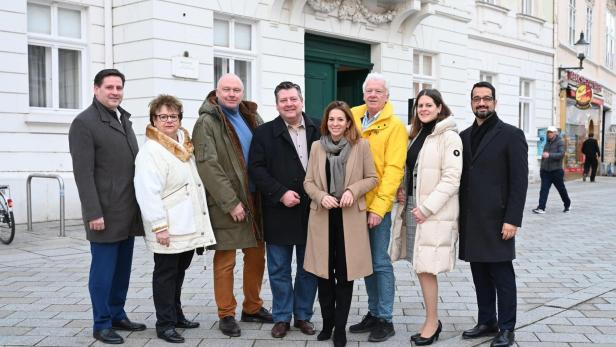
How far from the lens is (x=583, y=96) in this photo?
25.3 meters

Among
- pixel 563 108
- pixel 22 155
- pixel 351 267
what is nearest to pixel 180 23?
pixel 22 155

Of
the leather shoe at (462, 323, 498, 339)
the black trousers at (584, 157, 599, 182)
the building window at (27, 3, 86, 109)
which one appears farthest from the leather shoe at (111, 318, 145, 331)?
the black trousers at (584, 157, 599, 182)

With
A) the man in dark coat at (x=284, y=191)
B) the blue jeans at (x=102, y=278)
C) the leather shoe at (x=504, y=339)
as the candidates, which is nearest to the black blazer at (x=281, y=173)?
the man in dark coat at (x=284, y=191)

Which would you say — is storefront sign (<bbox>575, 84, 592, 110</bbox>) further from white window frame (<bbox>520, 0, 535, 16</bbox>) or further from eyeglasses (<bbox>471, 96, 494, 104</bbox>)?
eyeglasses (<bbox>471, 96, 494, 104</bbox>)

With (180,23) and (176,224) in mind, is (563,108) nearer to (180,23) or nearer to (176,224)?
(180,23)

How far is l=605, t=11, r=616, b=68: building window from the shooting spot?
111 feet

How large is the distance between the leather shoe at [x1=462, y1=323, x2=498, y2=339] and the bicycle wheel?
640 centimetres

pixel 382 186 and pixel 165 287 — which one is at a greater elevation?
pixel 382 186

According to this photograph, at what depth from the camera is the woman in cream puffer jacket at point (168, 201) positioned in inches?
181

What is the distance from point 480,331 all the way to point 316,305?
1537 mm

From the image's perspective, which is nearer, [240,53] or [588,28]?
[240,53]

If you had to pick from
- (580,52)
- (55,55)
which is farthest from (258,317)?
(580,52)

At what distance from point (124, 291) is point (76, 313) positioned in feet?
2.43

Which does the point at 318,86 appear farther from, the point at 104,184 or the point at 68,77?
the point at 104,184
